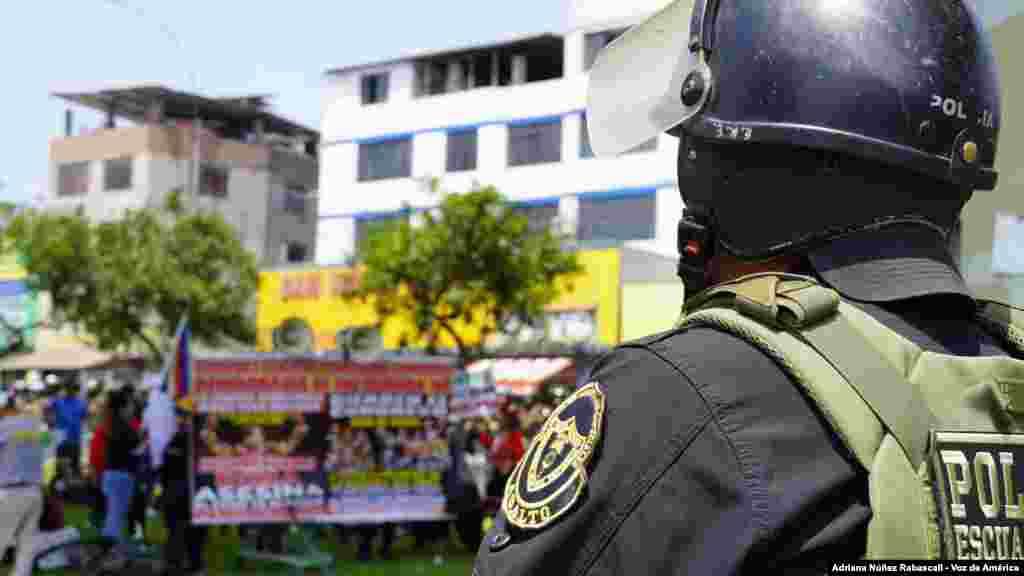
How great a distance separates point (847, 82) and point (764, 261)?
261mm

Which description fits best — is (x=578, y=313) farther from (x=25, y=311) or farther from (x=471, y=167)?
(x=25, y=311)

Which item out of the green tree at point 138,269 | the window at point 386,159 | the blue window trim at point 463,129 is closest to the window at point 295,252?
the window at point 386,159

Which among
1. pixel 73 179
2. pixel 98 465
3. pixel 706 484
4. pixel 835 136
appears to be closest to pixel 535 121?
pixel 73 179

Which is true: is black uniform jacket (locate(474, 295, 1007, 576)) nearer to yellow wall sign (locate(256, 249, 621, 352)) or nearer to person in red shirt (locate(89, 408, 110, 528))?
person in red shirt (locate(89, 408, 110, 528))

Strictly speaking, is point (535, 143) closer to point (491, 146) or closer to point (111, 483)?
point (491, 146)

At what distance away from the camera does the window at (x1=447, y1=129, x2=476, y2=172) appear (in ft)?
135

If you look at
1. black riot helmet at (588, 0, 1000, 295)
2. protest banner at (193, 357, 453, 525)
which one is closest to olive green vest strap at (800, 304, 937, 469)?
black riot helmet at (588, 0, 1000, 295)

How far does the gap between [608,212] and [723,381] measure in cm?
3651

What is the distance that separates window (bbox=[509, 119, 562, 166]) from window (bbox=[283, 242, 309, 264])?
17878 mm

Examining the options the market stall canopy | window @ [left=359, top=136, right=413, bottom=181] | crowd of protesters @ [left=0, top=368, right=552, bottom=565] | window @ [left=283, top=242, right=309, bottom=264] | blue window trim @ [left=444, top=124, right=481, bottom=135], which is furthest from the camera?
window @ [left=283, top=242, right=309, bottom=264]

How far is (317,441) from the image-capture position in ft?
37.7

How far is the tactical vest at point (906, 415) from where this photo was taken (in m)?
1.43

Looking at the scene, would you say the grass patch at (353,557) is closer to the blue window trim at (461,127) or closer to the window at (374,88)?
the blue window trim at (461,127)

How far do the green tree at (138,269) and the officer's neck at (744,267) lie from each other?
34767mm
